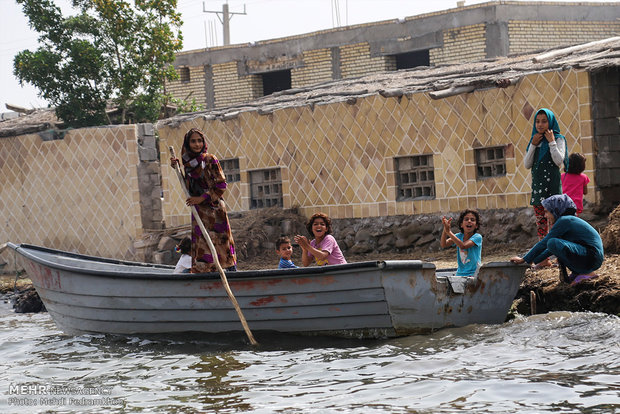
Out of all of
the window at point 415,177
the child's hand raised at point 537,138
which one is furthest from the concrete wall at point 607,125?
the child's hand raised at point 537,138

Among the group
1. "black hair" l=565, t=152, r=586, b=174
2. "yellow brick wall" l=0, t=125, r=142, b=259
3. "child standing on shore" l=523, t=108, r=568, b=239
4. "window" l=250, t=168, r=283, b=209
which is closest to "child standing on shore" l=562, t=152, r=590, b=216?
"black hair" l=565, t=152, r=586, b=174

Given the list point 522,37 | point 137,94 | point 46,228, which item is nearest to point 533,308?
point 46,228

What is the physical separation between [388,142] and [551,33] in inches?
472

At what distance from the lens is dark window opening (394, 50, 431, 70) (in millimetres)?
25125

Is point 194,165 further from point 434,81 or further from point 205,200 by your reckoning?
point 434,81

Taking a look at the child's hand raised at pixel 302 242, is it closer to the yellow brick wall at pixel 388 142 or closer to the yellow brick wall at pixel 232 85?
the yellow brick wall at pixel 388 142

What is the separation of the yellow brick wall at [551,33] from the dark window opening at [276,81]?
7013 millimetres

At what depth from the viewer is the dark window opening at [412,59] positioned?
25125 millimetres

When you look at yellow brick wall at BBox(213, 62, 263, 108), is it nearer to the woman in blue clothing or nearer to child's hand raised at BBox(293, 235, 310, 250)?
child's hand raised at BBox(293, 235, 310, 250)

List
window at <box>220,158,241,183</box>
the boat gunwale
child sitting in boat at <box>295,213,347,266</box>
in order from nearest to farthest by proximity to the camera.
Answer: the boat gunwale → child sitting in boat at <box>295,213,347,266</box> → window at <box>220,158,241,183</box>

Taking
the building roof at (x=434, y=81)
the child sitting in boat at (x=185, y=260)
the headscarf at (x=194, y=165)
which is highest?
the building roof at (x=434, y=81)

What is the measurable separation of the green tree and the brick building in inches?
208

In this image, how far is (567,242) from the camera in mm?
7766

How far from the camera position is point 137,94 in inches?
758
